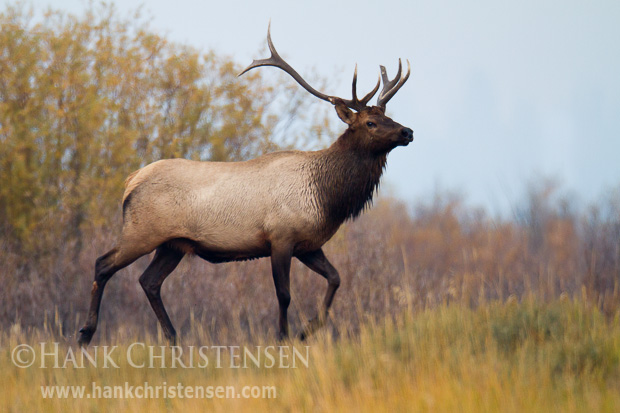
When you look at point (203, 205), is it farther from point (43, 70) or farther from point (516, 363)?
point (43, 70)

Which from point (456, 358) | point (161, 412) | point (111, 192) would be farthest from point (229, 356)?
point (111, 192)

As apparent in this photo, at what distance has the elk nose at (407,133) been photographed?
6406 millimetres

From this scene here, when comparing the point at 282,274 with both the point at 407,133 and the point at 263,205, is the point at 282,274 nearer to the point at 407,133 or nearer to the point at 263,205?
the point at 263,205

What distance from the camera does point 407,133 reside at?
642 centimetres

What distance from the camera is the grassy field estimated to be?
4.23 m

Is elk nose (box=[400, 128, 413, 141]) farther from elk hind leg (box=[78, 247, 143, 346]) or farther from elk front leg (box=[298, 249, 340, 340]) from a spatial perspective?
elk hind leg (box=[78, 247, 143, 346])

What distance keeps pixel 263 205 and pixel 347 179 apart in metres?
0.78

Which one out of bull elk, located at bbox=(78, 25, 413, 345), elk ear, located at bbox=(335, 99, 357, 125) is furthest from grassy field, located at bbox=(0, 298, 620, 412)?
elk ear, located at bbox=(335, 99, 357, 125)

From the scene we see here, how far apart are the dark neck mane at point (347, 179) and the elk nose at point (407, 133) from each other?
341 mm

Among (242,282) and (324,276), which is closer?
(324,276)

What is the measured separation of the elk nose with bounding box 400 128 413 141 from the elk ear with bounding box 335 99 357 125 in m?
0.52

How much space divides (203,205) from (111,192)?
13.4ft

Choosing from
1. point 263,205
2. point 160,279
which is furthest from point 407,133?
point 160,279

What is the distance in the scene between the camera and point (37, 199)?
1007 centimetres
